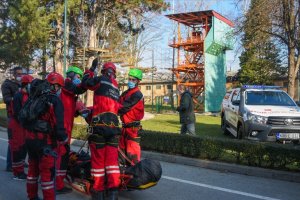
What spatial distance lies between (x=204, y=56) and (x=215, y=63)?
2.34 m

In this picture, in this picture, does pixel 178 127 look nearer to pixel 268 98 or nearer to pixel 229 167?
pixel 268 98

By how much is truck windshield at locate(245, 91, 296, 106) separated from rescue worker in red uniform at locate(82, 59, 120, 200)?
8.32 metres

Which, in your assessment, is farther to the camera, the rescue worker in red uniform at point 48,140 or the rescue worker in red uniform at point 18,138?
the rescue worker in red uniform at point 18,138

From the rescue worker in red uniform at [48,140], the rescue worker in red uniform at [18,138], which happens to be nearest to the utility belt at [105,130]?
the rescue worker in red uniform at [48,140]

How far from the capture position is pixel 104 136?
18.6 ft

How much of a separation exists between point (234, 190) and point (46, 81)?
150 inches

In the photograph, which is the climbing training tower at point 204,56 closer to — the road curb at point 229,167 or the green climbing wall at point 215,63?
the green climbing wall at point 215,63

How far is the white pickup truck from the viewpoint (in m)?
11.8

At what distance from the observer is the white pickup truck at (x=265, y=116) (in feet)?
38.8

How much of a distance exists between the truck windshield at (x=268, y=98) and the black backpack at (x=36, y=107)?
8908 millimetres

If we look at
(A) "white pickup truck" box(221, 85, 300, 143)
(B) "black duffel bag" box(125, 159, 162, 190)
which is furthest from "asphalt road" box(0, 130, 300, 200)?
(A) "white pickup truck" box(221, 85, 300, 143)

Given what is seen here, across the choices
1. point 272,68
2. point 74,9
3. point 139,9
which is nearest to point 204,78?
point 139,9

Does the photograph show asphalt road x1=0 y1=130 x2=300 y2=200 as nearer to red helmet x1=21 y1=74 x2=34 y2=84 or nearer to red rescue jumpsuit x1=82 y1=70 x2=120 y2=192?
red rescue jumpsuit x1=82 y1=70 x2=120 y2=192

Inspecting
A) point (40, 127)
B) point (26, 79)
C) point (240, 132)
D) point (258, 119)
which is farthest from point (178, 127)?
point (40, 127)
